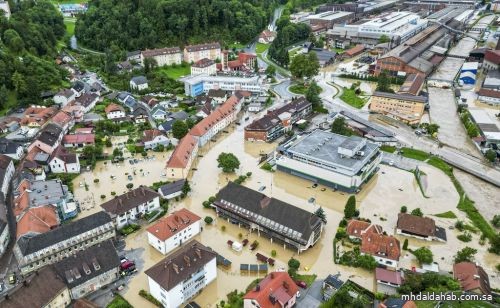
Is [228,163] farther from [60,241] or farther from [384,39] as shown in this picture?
[384,39]

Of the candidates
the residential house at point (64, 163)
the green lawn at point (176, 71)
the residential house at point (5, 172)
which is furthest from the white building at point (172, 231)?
the green lawn at point (176, 71)

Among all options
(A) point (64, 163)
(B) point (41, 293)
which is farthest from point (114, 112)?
(B) point (41, 293)

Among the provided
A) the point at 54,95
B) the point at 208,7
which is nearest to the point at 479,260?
the point at 54,95

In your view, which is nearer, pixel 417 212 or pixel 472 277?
pixel 472 277

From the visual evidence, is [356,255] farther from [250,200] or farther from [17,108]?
[17,108]

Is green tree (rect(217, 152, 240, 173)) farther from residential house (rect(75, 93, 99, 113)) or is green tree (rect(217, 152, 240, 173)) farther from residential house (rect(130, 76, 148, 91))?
residential house (rect(130, 76, 148, 91))

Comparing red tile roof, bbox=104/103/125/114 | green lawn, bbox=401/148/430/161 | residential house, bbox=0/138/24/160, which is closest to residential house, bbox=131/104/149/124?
red tile roof, bbox=104/103/125/114

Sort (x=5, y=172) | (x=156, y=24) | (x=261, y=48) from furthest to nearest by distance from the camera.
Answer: (x=261, y=48) → (x=156, y=24) → (x=5, y=172)
